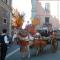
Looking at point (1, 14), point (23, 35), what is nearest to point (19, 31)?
point (23, 35)

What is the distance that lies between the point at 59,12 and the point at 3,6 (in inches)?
1129

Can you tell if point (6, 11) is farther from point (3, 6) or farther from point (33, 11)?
point (33, 11)

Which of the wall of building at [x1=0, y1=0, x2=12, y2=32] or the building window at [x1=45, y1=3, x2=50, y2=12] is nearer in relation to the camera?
the wall of building at [x1=0, y1=0, x2=12, y2=32]

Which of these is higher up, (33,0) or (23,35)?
(33,0)

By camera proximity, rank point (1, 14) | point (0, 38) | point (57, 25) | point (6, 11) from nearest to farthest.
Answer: point (0, 38) < point (1, 14) < point (6, 11) < point (57, 25)

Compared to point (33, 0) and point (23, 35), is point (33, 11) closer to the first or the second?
point (33, 0)

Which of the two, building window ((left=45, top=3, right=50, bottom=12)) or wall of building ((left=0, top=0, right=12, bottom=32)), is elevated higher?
building window ((left=45, top=3, right=50, bottom=12))

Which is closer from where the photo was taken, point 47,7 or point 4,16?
point 4,16

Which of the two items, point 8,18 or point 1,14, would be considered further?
point 8,18

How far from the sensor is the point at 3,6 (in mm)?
34875

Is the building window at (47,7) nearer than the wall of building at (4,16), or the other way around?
the wall of building at (4,16)

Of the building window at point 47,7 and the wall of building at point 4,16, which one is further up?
the building window at point 47,7

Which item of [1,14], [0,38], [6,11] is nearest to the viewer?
[0,38]

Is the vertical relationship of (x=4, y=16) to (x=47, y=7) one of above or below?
below
